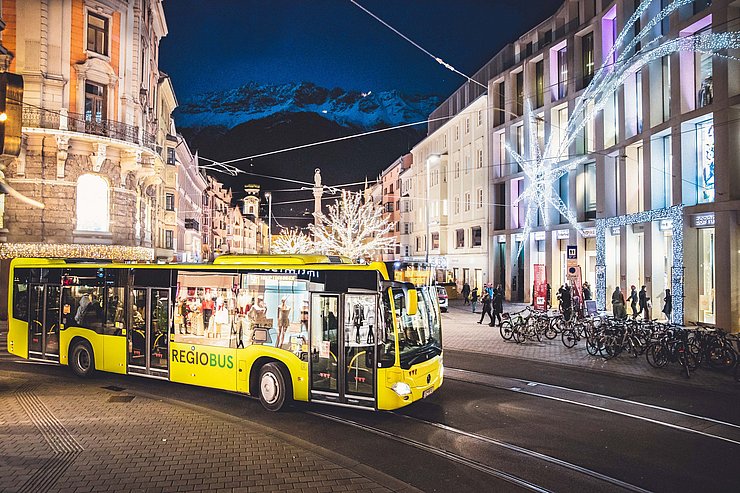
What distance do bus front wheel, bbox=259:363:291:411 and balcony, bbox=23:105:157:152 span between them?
832 inches

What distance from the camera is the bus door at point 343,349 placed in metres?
9.63

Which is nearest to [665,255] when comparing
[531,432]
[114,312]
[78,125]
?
[531,432]

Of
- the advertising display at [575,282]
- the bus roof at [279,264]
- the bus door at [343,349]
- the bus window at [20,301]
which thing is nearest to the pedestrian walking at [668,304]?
the advertising display at [575,282]

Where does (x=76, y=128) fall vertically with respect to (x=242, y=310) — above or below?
above

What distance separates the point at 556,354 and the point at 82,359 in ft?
46.1

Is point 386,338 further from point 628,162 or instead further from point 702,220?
point 628,162

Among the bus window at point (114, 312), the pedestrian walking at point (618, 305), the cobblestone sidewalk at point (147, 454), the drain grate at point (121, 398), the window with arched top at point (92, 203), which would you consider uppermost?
the window with arched top at point (92, 203)

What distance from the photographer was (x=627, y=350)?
1741cm

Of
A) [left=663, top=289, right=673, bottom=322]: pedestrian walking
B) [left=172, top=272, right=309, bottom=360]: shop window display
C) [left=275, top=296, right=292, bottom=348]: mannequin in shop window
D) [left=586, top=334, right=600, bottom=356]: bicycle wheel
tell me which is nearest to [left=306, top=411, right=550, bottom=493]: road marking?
[left=172, top=272, right=309, bottom=360]: shop window display

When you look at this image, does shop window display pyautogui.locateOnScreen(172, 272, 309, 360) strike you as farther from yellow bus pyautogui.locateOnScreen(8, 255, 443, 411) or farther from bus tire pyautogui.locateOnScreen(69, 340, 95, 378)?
bus tire pyautogui.locateOnScreen(69, 340, 95, 378)

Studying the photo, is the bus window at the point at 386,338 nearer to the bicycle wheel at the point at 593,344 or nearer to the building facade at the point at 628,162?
the bicycle wheel at the point at 593,344

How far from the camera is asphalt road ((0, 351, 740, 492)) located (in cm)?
722

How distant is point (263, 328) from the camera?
10.7 m

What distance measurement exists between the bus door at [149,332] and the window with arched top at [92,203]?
17103 mm
